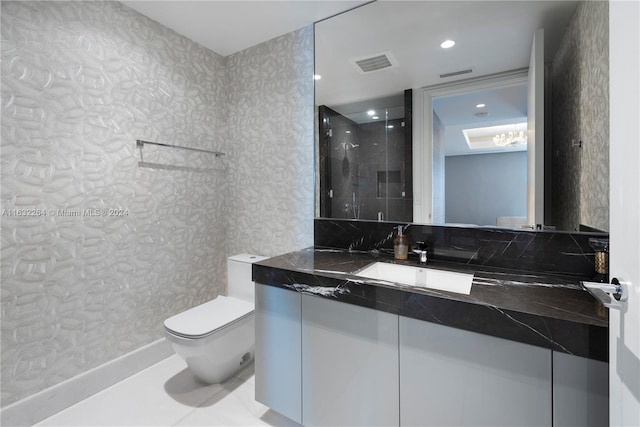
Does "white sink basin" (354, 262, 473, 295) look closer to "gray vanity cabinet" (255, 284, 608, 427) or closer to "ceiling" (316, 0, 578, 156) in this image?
"gray vanity cabinet" (255, 284, 608, 427)

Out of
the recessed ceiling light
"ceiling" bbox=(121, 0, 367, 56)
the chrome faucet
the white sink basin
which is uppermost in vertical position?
"ceiling" bbox=(121, 0, 367, 56)

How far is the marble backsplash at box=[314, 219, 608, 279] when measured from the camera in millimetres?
1230

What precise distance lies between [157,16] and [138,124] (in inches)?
29.1

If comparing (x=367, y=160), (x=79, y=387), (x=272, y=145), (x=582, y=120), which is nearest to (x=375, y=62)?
(x=367, y=160)

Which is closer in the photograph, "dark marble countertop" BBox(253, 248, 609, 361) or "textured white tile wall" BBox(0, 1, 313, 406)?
"dark marble countertop" BBox(253, 248, 609, 361)

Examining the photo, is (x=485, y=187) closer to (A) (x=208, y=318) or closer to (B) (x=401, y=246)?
(B) (x=401, y=246)

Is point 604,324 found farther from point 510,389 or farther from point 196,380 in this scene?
point 196,380

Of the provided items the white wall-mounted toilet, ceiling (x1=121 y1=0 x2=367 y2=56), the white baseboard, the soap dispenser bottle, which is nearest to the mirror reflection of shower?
the soap dispenser bottle

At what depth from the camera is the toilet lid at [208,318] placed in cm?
157

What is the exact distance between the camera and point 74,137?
1.60 metres

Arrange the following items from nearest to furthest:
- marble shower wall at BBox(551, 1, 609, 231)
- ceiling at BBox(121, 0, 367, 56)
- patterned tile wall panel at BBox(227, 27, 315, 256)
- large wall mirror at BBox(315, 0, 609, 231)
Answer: marble shower wall at BBox(551, 1, 609, 231) < large wall mirror at BBox(315, 0, 609, 231) < ceiling at BBox(121, 0, 367, 56) < patterned tile wall panel at BBox(227, 27, 315, 256)

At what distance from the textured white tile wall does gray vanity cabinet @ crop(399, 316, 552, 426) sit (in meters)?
1.17

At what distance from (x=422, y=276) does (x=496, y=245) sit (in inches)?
15.2

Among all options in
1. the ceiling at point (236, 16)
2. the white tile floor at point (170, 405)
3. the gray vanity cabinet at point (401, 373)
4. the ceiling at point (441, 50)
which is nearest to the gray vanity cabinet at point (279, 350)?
the gray vanity cabinet at point (401, 373)
